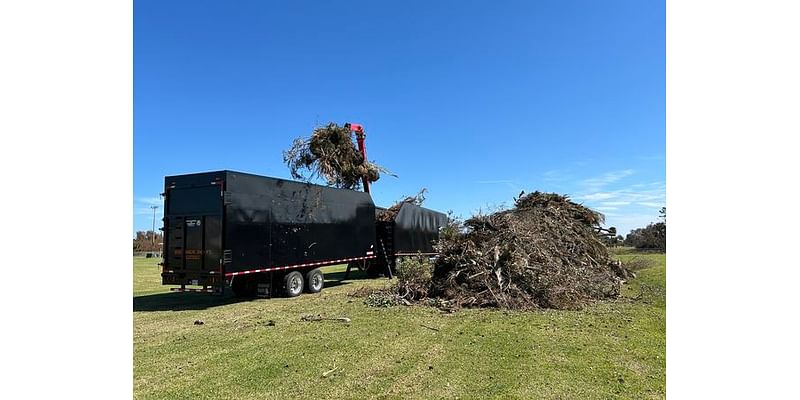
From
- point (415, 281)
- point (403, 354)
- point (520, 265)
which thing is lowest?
point (403, 354)

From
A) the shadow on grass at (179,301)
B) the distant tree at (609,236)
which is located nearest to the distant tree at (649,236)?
the distant tree at (609,236)

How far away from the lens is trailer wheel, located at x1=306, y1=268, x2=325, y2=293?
493 inches

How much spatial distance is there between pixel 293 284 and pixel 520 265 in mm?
5989

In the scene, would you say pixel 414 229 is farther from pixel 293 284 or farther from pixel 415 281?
pixel 415 281

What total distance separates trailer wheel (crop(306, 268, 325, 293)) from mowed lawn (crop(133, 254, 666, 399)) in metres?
2.93

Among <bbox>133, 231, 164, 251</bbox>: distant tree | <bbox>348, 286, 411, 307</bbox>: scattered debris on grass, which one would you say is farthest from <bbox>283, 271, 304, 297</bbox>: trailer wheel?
<bbox>133, 231, 164, 251</bbox>: distant tree

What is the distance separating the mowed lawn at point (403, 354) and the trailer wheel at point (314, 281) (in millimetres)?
2928

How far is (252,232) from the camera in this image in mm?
10539

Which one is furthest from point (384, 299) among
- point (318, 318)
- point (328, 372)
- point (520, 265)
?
point (328, 372)

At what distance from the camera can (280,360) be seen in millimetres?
5398

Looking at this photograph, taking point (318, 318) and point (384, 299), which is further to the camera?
point (384, 299)

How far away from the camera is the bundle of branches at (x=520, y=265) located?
9539mm

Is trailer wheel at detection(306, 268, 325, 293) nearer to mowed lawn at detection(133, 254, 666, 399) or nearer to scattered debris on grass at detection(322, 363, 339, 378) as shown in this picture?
mowed lawn at detection(133, 254, 666, 399)

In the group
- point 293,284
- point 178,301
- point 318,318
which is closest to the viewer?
point 318,318
